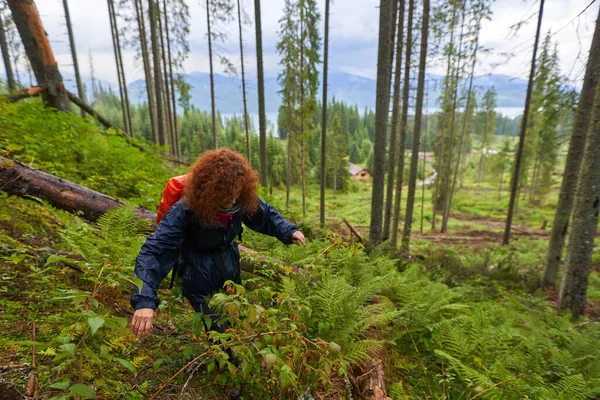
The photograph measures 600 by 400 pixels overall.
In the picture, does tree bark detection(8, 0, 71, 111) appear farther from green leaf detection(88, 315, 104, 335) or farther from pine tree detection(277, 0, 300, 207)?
pine tree detection(277, 0, 300, 207)

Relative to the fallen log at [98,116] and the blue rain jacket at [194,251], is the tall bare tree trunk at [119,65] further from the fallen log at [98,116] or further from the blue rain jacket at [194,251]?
the blue rain jacket at [194,251]

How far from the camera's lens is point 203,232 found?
7.63 feet

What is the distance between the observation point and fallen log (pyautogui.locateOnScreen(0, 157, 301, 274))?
384 centimetres

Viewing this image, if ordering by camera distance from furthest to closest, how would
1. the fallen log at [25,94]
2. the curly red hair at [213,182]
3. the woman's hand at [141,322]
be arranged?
the fallen log at [25,94] < the curly red hair at [213,182] < the woman's hand at [141,322]

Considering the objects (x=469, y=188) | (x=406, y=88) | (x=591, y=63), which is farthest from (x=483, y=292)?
(x=469, y=188)

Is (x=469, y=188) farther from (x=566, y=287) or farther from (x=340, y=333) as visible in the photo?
(x=340, y=333)

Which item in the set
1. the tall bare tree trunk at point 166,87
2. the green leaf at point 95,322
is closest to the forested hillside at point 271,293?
the green leaf at point 95,322

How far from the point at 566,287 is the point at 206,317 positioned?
26.4 feet

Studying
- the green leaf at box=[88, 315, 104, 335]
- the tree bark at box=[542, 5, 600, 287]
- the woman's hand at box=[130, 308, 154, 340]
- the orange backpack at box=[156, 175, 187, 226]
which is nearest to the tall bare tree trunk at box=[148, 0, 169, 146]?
the orange backpack at box=[156, 175, 187, 226]

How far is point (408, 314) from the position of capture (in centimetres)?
407

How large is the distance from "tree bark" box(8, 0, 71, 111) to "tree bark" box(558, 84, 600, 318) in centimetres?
1102

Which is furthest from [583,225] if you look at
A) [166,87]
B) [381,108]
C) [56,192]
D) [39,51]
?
[166,87]

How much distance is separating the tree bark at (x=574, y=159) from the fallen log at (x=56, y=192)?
787cm

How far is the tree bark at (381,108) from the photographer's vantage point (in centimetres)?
712
